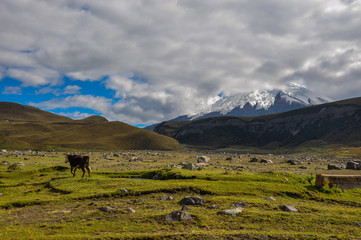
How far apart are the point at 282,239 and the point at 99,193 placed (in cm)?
1306

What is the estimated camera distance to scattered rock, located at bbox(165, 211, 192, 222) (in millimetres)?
12653

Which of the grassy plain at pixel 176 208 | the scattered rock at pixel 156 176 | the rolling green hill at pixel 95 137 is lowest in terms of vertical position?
the grassy plain at pixel 176 208

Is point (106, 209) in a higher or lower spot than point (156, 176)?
lower

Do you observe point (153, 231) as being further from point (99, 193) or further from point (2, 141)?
point (2, 141)

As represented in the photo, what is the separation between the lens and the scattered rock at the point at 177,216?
1265 cm

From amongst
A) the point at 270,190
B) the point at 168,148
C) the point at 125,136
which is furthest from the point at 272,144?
the point at 270,190

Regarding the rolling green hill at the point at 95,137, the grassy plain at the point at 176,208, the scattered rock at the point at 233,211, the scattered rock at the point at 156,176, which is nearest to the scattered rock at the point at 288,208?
the grassy plain at the point at 176,208

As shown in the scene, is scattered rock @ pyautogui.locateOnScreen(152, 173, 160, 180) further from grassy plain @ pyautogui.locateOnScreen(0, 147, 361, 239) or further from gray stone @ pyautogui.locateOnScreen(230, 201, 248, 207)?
gray stone @ pyautogui.locateOnScreen(230, 201, 248, 207)

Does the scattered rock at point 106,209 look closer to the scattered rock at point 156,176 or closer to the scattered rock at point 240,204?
the scattered rock at point 240,204

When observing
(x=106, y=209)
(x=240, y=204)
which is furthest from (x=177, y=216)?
(x=240, y=204)

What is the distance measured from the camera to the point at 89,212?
1417 centimetres

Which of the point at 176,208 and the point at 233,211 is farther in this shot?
the point at 176,208

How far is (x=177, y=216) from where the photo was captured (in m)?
12.9

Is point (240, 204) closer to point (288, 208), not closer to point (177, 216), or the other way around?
point (288, 208)
